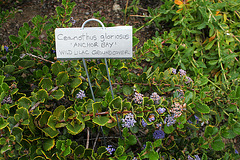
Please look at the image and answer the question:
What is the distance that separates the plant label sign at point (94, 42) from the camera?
994 mm

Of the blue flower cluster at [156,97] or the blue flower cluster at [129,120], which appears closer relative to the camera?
the blue flower cluster at [129,120]

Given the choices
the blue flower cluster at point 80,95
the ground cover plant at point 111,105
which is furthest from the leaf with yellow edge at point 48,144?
the blue flower cluster at point 80,95

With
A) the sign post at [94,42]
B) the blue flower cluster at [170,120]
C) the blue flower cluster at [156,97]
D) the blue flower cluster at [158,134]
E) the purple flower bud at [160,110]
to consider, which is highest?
the sign post at [94,42]

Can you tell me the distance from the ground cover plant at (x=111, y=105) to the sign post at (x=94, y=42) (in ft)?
0.49

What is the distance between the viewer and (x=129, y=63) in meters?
1.50

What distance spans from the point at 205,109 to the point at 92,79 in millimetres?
631

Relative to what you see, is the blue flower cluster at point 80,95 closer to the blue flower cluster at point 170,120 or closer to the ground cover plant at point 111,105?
the ground cover plant at point 111,105

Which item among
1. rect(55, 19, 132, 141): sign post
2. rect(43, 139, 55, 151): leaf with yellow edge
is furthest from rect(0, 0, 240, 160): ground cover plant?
rect(55, 19, 132, 141): sign post

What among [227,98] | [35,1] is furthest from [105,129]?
[35,1]

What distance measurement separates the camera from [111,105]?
3.29ft

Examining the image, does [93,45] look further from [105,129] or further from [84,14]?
[84,14]

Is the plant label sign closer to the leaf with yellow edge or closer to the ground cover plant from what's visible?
the ground cover plant

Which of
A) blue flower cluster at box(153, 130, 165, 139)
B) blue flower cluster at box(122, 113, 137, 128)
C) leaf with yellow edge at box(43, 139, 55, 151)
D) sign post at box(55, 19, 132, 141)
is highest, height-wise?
sign post at box(55, 19, 132, 141)

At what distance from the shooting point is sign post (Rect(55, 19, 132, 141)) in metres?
0.99
